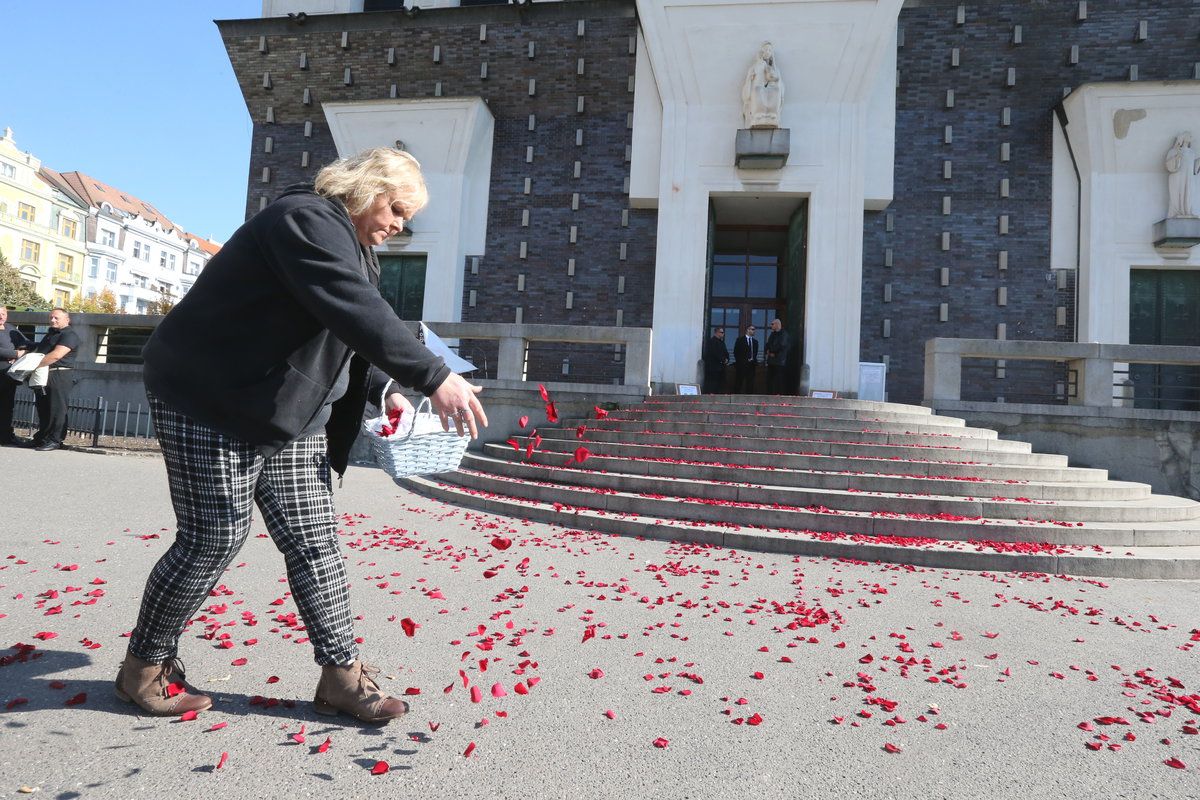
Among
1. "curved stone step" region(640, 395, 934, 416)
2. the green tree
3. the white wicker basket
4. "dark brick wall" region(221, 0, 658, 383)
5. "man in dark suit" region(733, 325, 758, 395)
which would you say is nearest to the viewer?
the white wicker basket

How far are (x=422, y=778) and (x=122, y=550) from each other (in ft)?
13.2

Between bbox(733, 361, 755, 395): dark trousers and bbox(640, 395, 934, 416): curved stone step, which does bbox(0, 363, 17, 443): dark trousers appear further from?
bbox(733, 361, 755, 395): dark trousers

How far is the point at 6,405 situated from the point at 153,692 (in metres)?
11.6

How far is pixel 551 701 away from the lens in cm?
274

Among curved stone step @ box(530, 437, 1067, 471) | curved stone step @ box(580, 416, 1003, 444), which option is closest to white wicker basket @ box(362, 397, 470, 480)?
curved stone step @ box(530, 437, 1067, 471)

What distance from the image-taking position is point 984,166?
15.0 meters

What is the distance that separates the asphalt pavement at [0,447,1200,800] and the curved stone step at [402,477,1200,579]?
0.94 ft

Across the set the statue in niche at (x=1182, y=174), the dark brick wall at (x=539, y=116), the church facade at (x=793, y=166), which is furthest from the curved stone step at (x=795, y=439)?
the statue in niche at (x=1182, y=174)

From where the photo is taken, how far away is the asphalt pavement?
2.16 meters

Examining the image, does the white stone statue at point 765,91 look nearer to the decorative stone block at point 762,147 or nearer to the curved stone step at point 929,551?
the decorative stone block at point 762,147

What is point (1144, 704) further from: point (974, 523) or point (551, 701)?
point (974, 523)

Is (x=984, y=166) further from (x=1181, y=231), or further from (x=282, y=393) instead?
(x=282, y=393)

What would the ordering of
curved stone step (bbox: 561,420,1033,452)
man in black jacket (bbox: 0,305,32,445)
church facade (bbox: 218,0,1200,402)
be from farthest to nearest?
church facade (bbox: 218,0,1200,402) < man in black jacket (bbox: 0,305,32,445) < curved stone step (bbox: 561,420,1033,452)

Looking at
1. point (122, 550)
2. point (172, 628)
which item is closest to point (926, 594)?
point (172, 628)
